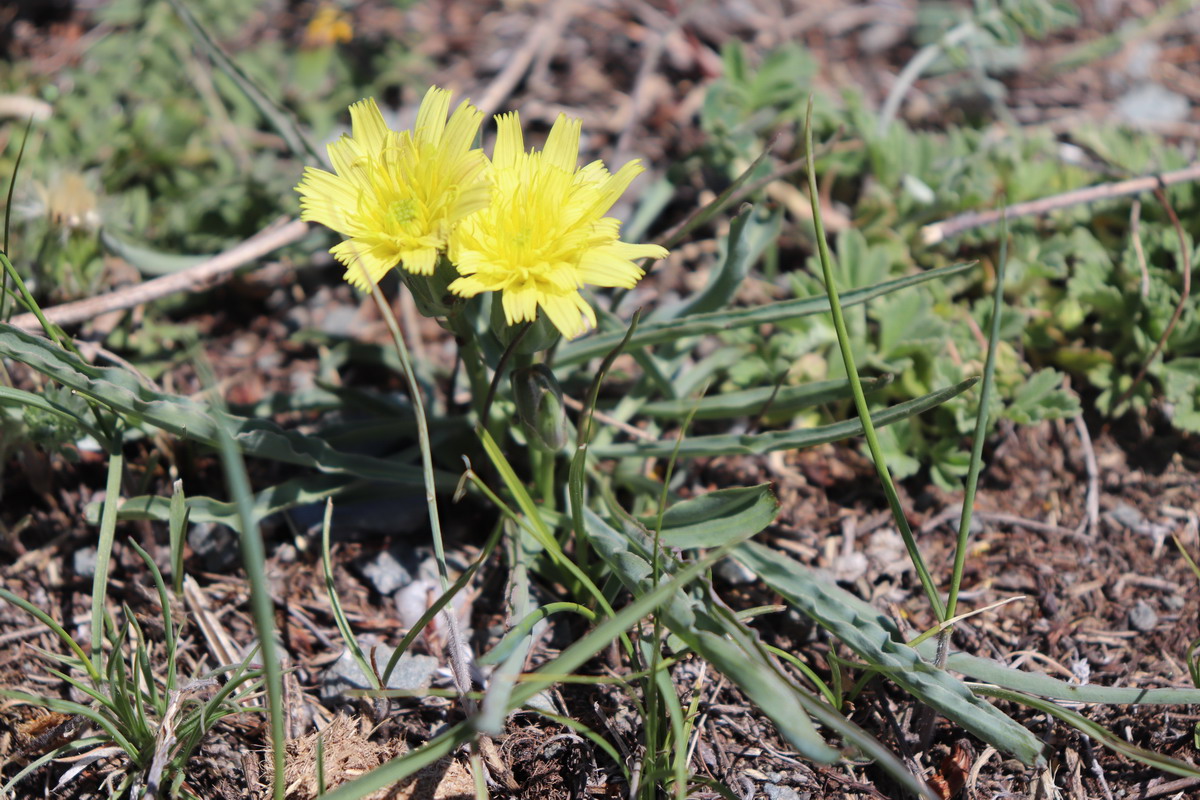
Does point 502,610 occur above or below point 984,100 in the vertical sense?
below

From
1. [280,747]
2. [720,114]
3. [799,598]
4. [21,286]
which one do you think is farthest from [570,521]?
[720,114]

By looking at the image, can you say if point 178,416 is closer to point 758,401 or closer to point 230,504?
point 230,504

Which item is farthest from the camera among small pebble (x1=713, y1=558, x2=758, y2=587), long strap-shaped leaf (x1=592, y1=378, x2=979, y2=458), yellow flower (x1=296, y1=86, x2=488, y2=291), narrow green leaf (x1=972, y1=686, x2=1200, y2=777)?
small pebble (x1=713, y1=558, x2=758, y2=587)

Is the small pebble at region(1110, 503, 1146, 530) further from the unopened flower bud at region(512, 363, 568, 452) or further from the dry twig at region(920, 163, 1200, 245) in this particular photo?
the unopened flower bud at region(512, 363, 568, 452)

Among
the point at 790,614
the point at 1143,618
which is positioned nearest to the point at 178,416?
the point at 790,614

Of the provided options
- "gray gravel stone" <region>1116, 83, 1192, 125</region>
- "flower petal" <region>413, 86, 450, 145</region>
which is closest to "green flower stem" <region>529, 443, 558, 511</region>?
"flower petal" <region>413, 86, 450, 145</region>

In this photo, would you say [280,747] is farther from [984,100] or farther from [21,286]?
[984,100]
